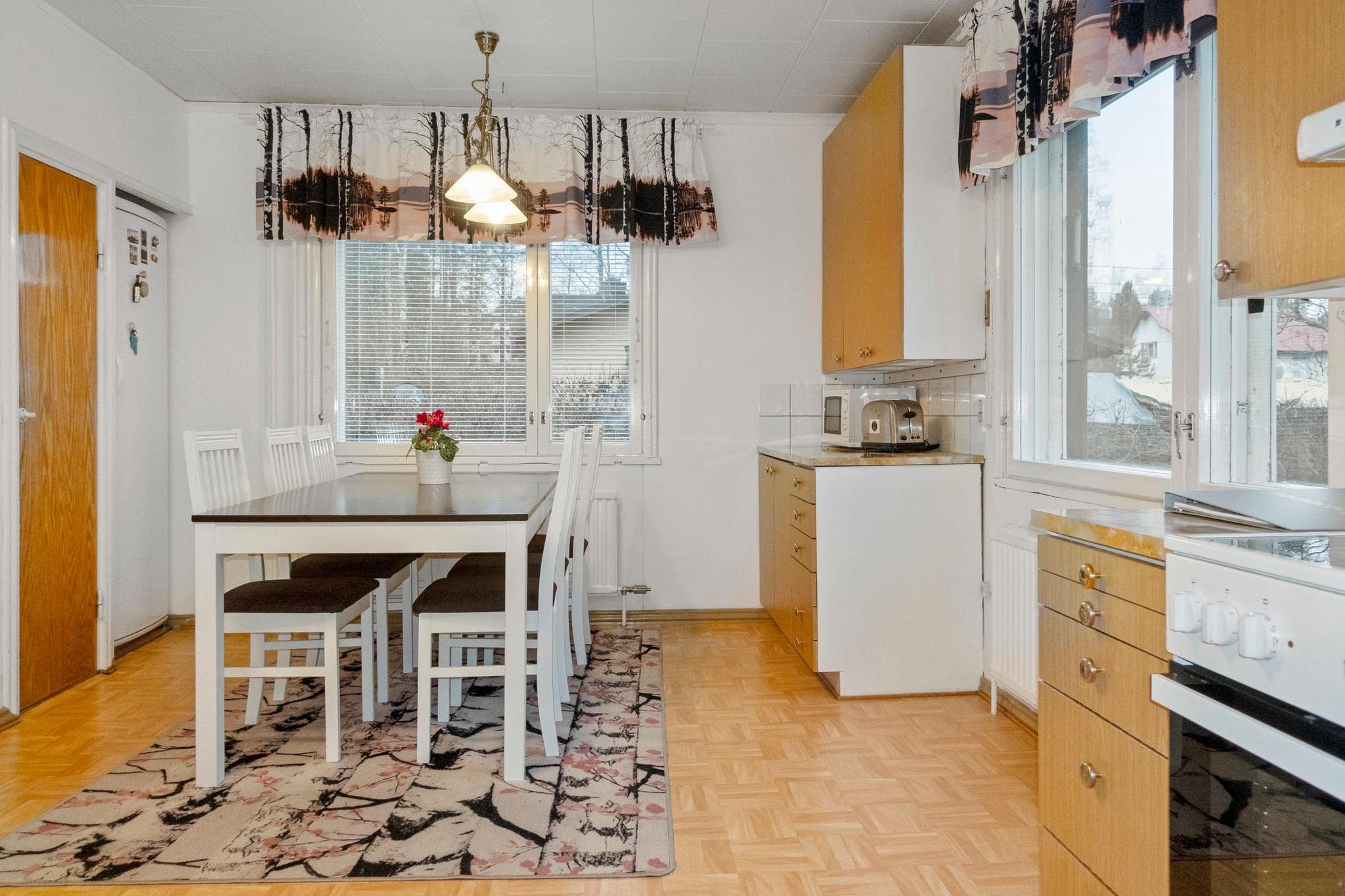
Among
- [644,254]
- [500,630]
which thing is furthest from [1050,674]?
[644,254]

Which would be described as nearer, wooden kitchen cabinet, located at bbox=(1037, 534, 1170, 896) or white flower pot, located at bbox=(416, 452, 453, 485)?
wooden kitchen cabinet, located at bbox=(1037, 534, 1170, 896)

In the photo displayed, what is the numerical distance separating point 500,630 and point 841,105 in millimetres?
3077

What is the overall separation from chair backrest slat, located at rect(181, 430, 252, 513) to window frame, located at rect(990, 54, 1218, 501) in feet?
8.49

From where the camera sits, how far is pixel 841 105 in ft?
13.4

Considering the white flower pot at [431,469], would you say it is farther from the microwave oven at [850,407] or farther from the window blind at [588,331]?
the microwave oven at [850,407]

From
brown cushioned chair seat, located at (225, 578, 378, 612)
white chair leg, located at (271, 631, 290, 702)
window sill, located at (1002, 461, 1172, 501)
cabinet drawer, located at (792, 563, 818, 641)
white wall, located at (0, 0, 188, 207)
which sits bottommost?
white chair leg, located at (271, 631, 290, 702)

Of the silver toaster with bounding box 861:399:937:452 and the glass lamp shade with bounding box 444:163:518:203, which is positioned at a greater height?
the glass lamp shade with bounding box 444:163:518:203

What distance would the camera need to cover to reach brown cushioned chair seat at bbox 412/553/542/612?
2.43 meters

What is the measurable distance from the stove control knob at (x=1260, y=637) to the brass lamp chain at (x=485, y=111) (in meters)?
2.59

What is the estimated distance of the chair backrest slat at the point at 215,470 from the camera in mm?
2477

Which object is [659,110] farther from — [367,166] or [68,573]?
[68,573]

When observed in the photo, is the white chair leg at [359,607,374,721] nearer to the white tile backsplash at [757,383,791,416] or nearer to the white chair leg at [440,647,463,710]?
the white chair leg at [440,647,463,710]

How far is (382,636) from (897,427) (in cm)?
214

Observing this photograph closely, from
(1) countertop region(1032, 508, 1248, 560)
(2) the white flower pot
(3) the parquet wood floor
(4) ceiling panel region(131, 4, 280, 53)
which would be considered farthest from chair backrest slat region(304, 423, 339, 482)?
(1) countertop region(1032, 508, 1248, 560)
